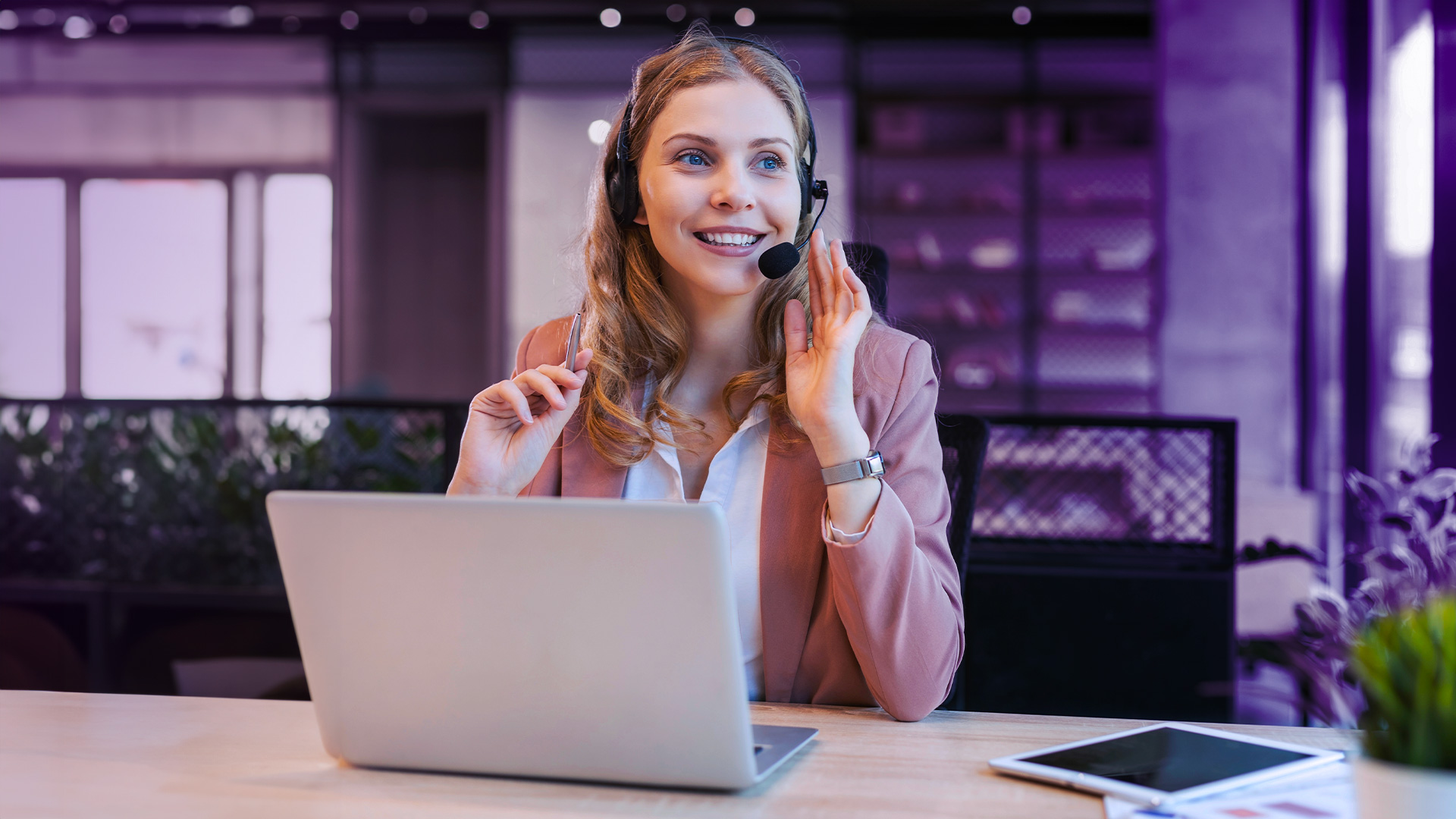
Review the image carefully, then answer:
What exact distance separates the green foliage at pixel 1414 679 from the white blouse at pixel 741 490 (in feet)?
2.59

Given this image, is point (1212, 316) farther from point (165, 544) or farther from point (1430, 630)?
point (1430, 630)

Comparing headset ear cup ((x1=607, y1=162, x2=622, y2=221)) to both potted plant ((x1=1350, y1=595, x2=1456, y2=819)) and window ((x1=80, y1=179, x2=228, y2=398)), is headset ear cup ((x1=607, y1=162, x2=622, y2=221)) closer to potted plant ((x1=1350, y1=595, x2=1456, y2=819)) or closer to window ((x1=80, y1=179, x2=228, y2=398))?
potted plant ((x1=1350, y1=595, x2=1456, y2=819))

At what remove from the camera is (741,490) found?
141 cm

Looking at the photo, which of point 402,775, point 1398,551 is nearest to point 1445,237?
point 1398,551

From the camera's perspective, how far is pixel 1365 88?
10.8 feet

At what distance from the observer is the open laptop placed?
733 millimetres

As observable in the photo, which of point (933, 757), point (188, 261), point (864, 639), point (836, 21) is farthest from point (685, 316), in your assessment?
point (188, 261)

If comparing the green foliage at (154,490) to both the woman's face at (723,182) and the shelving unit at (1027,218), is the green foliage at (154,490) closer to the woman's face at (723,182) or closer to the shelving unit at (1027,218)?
the woman's face at (723,182)

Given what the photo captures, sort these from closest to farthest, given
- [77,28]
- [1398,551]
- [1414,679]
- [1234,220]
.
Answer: [1414,679] → [1398,551] → [1234,220] → [77,28]

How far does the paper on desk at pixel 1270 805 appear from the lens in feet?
2.44

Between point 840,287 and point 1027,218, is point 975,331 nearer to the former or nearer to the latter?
point 1027,218

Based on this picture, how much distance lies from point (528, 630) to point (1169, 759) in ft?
1.66

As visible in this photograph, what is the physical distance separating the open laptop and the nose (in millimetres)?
715

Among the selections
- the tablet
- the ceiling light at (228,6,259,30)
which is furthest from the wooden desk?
the ceiling light at (228,6,259,30)
